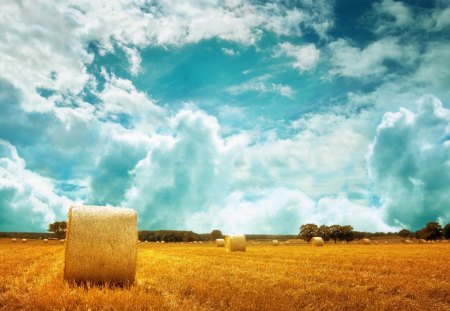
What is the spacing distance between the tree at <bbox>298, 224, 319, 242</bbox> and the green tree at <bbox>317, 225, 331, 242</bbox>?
1.32 meters

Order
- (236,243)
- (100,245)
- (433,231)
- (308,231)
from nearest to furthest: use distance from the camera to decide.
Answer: (100,245)
(236,243)
(433,231)
(308,231)

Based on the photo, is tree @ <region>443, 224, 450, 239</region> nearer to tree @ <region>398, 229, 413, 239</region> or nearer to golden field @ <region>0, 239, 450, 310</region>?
tree @ <region>398, 229, 413, 239</region>

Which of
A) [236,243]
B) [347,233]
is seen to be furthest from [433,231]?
[236,243]

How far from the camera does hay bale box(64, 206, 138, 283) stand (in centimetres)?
962

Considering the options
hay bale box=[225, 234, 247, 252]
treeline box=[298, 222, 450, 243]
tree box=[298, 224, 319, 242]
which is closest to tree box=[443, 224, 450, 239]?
treeline box=[298, 222, 450, 243]

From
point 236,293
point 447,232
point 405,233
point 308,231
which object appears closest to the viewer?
point 236,293

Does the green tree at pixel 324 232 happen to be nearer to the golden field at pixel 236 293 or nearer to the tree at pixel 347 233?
the tree at pixel 347 233

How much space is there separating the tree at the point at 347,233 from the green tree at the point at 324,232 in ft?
11.1

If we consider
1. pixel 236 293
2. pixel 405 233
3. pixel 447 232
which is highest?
pixel 405 233

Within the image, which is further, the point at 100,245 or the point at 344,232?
the point at 344,232

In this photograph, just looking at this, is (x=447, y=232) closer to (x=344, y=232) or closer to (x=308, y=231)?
(x=344, y=232)

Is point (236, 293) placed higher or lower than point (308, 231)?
lower

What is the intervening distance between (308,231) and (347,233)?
10531 mm

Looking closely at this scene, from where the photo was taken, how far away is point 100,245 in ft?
32.2
